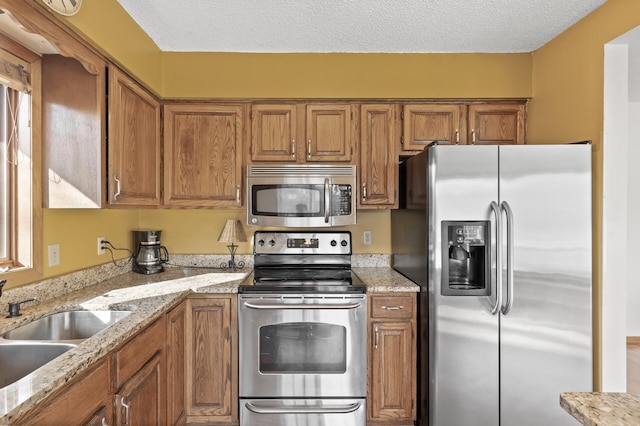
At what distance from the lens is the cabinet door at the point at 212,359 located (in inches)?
88.2

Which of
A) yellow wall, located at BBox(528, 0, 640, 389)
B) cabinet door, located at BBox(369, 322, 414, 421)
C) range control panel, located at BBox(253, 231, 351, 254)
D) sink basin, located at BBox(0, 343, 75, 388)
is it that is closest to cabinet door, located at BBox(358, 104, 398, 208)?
range control panel, located at BBox(253, 231, 351, 254)

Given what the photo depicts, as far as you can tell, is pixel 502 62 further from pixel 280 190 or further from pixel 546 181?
pixel 280 190

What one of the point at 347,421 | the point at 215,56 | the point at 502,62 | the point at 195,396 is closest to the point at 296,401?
the point at 347,421

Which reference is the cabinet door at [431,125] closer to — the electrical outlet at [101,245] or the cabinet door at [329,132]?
the cabinet door at [329,132]

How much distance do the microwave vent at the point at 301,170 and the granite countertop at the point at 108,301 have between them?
705 mm

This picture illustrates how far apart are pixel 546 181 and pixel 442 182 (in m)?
0.54

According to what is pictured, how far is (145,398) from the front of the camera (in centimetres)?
164

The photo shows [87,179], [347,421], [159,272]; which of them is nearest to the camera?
[87,179]

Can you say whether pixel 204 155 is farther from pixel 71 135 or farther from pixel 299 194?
pixel 71 135

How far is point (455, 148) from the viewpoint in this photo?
202 centimetres

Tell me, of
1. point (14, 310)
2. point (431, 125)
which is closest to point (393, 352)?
point (431, 125)

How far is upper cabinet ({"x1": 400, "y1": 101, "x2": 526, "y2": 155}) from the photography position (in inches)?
104

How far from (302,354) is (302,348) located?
4 cm

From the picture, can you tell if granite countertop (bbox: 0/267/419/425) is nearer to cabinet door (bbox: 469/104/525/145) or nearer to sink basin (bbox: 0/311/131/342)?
sink basin (bbox: 0/311/131/342)
